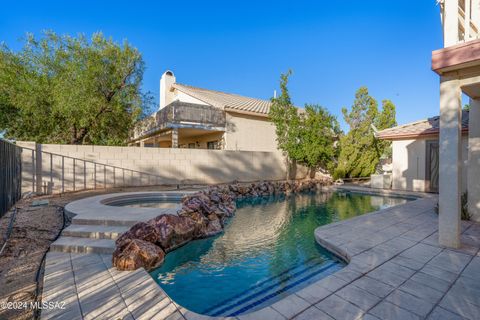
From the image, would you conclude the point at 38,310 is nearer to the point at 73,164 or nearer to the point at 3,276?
the point at 3,276

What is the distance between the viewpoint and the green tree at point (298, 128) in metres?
16.5

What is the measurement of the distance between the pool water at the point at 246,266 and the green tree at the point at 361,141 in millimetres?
9870

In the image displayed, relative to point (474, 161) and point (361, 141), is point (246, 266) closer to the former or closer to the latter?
point (474, 161)

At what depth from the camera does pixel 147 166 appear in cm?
1277

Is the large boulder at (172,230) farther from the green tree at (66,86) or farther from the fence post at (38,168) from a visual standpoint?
the green tree at (66,86)

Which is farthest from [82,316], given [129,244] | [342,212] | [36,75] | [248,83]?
[248,83]

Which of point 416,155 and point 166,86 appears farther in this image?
point 166,86

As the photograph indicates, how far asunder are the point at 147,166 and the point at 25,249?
27.1ft

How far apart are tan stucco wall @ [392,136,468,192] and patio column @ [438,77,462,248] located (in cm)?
943

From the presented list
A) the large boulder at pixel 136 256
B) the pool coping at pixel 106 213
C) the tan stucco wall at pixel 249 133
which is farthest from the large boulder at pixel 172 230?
the tan stucco wall at pixel 249 133

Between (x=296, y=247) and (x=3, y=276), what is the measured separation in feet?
17.3

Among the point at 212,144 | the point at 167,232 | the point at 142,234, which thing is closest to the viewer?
the point at 142,234

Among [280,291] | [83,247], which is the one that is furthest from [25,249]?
[280,291]

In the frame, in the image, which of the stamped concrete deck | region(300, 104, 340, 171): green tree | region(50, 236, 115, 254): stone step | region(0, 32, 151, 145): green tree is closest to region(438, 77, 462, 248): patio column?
the stamped concrete deck
